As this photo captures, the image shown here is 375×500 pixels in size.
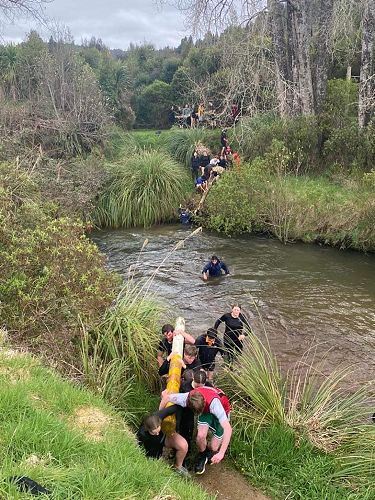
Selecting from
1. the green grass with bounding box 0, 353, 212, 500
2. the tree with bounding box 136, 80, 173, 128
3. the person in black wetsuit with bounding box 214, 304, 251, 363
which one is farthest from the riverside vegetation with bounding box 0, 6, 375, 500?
the tree with bounding box 136, 80, 173, 128

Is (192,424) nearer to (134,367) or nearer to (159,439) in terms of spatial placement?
(159,439)

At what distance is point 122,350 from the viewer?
6477 mm

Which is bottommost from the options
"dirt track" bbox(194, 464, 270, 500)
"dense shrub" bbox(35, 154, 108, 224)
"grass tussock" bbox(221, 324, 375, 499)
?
"dirt track" bbox(194, 464, 270, 500)

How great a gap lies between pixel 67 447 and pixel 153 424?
4.10 feet

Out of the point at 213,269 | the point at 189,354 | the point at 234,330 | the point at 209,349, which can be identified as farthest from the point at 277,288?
the point at 189,354

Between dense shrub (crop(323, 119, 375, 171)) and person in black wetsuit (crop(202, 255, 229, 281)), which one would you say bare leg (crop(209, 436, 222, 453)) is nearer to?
person in black wetsuit (crop(202, 255, 229, 281))

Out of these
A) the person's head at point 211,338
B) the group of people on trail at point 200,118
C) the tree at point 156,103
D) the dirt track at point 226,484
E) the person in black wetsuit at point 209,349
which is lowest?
the dirt track at point 226,484

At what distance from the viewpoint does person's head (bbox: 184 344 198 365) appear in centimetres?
621

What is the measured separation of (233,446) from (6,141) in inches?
435

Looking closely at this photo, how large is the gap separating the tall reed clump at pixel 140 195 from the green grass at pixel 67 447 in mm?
11621

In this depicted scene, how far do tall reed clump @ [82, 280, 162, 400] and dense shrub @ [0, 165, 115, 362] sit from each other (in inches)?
9.6

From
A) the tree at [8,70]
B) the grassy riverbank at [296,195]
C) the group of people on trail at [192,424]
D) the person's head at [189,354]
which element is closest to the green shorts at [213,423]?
the group of people on trail at [192,424]

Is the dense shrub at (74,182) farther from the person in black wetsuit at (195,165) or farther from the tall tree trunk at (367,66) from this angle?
the tall tree trunk at (367,66)

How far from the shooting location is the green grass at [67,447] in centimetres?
324
